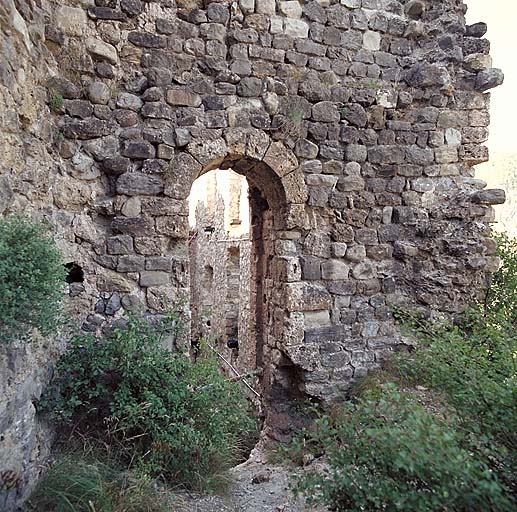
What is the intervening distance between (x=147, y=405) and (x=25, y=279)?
53.2 inches

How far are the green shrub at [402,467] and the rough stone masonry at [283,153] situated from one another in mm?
2065

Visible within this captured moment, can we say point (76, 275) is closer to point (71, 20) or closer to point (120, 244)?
point (120, 244)

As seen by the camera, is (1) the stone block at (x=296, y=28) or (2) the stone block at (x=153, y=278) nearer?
(2) the stone block at (x=153, y=278)

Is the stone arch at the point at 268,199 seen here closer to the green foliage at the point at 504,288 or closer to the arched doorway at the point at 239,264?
the arched doorway at the point at 239,264

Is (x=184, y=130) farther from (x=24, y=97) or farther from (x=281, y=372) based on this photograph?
(x=281, y=372)

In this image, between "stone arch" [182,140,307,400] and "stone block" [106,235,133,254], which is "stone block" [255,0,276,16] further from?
"stone block" [106,235,133,254]

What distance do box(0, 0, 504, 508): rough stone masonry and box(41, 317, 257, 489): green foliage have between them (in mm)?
370

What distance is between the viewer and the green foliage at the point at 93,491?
2687mm

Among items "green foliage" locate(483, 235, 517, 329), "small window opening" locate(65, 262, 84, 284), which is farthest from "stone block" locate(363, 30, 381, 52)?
"small window opening" locate(65, 262, 84, 284)

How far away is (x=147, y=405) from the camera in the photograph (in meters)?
3.27

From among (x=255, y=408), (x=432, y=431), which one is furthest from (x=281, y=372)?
(x=432, y=431)

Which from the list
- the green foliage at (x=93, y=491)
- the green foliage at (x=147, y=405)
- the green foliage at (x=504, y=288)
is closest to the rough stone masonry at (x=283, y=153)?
the green foliage at (x=504, y=288)

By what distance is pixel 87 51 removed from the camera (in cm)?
391

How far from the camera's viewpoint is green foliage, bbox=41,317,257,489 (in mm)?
3277
